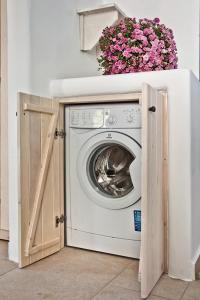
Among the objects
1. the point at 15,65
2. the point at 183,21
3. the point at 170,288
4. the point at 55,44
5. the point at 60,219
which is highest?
the point at 183,21

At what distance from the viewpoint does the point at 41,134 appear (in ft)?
6.83

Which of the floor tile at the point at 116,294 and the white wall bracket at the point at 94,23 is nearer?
the floor tile at the point at 116,294

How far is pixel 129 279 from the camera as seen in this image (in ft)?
6.01

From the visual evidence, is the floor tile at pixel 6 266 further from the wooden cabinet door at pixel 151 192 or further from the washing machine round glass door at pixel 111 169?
the wooden cabinet door at pixel 151 192

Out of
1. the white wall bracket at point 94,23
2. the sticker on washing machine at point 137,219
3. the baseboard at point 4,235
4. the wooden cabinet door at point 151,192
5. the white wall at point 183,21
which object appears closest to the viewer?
the wooden cabinet door at point 151,192

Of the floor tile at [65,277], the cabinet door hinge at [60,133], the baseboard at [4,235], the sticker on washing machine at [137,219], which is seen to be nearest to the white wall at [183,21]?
the cabinet door hinge at [60,133]

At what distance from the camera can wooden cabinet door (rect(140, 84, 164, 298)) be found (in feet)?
5.23

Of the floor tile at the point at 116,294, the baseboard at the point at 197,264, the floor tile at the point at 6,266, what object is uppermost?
the baseboard at the point at 197,264

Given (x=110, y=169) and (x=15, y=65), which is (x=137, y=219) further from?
(x=15, y=65)

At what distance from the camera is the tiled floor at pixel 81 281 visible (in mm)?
1639

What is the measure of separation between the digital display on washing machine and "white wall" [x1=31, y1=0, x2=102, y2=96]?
1.92 feet

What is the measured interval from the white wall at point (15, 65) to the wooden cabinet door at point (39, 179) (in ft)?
0.52

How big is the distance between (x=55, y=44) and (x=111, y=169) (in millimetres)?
1020

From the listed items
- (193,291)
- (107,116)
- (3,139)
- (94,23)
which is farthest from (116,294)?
(94,23)
